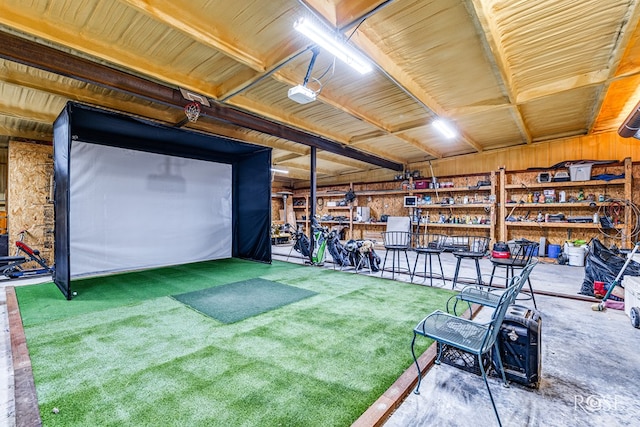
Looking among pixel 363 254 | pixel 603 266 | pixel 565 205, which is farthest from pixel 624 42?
pixel 565 205

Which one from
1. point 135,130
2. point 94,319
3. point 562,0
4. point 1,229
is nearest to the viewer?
point 562,0

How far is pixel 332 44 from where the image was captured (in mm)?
2896

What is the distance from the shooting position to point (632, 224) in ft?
21.9

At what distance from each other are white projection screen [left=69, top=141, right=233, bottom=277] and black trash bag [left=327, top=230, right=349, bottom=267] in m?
3.32

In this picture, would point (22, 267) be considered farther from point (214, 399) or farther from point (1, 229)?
point (214, 399)

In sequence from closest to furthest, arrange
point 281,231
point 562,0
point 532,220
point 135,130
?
point 562,0 → point 135,130 → point 532,220 → point 281,231

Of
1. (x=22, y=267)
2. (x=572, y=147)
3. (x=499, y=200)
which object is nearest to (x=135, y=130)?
(x=22, y=267)

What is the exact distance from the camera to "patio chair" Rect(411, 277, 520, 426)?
1688mm

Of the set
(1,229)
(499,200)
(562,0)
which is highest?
(562,0)

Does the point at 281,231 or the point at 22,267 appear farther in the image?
the point at 281,231

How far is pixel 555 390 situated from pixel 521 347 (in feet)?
1.18

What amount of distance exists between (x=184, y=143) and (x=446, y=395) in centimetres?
691

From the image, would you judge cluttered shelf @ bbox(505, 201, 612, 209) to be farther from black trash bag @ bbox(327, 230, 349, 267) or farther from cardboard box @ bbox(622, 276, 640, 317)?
black trash bag @ bbox(327, 230, 349, 267)

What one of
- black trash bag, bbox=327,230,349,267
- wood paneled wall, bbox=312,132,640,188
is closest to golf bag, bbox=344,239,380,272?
black trash bag, bbox=327,230,349,267
